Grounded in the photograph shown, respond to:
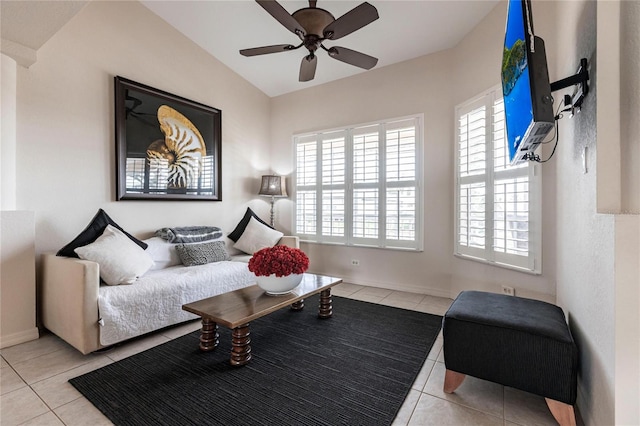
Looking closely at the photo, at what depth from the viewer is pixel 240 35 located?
12.0 ft

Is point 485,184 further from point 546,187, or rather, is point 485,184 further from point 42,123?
point 42,123

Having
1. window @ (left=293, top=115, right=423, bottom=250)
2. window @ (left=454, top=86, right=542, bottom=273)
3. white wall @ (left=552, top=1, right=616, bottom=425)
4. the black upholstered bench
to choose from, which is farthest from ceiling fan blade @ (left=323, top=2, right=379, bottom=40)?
the black upholstered bench

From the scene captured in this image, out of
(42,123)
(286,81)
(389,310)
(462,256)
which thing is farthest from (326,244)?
(42,123)

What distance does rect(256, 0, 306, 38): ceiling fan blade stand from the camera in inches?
83.7

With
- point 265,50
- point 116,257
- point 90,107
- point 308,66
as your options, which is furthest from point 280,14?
point 116,257

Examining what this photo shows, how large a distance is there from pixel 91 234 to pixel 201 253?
107cm

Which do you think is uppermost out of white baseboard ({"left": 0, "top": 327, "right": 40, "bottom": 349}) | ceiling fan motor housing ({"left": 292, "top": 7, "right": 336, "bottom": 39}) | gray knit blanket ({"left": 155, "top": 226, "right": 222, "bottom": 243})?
ceiling fan motor housing ({"left": 292, "top": 7, "right": 336, "bottom": 39})

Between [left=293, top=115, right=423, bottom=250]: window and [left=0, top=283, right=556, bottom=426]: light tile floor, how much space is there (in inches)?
73.4

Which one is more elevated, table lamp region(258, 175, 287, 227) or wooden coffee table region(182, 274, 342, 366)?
table lamp region(258, 175, 287, 227)

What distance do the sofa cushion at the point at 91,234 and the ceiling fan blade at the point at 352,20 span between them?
2798mm

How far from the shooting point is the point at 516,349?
5.04 feet

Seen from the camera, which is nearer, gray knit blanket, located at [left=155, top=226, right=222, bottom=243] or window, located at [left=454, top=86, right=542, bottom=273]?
window, located at [left=454, top=86, right=542, bottom=273]

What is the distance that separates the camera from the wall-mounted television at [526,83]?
1.25m

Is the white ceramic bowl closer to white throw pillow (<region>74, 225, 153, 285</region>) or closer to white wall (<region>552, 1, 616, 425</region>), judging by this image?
white throw pillow (<region>74, 225, 153, 285</region>)
